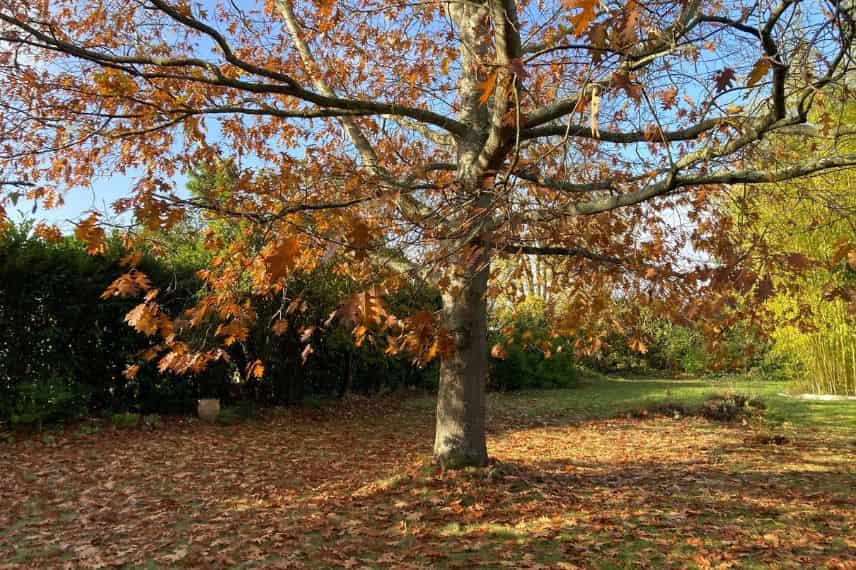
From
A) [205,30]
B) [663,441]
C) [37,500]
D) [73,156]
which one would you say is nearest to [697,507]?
[663,441]

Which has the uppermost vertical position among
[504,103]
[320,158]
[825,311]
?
[320,158]

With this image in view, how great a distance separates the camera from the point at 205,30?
13.1 ft

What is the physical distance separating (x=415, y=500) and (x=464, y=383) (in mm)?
1172

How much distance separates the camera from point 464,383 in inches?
225

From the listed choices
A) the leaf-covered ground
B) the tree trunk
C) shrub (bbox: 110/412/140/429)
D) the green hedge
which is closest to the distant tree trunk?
the green hedge

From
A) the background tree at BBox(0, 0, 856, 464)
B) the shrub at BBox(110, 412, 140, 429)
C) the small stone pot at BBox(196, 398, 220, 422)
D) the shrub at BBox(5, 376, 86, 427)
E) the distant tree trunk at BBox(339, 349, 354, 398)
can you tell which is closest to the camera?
the background tree at BBox(0, 0, 856, 464)

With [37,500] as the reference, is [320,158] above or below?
above

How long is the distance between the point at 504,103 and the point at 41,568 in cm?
462

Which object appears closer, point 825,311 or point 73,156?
point 73,156

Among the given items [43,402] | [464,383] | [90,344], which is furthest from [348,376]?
[464,383]

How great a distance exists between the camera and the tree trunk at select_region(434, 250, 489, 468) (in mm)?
5715

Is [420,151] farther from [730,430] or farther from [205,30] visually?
[730,430]

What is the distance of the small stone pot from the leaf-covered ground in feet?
1.33

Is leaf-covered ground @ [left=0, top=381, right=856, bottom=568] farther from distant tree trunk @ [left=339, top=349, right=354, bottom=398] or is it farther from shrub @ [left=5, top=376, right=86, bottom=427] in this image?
distant tree trunk @ [left=339, top=349, right=354, bottom=398]
